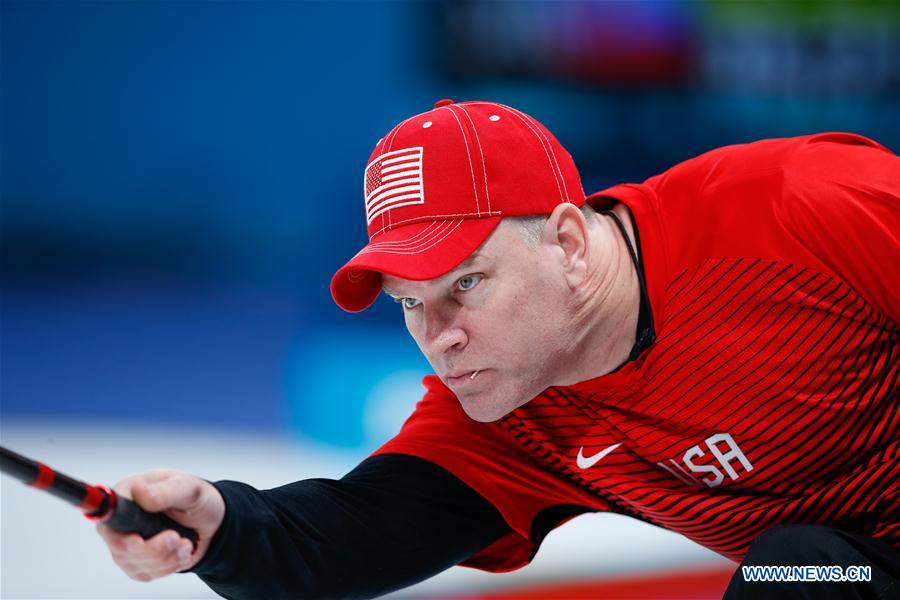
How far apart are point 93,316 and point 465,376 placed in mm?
3683

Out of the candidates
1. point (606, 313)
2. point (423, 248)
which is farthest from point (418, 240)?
point (606, 313)

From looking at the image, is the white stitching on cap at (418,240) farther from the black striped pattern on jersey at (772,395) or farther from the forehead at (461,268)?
the black striped pattern on jersey at (772,395)

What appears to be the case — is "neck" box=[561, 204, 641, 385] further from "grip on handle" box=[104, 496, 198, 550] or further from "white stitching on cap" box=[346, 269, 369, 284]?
"grip on handle" box=[104, 496, 198, 550]

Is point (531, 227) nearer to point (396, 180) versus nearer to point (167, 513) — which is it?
point (396, 180)

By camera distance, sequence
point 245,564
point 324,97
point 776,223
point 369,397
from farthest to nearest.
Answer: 1. point 324,97
2. point 369,397
3. point 776,223
4. point 245,564

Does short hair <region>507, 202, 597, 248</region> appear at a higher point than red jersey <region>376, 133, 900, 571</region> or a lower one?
higher

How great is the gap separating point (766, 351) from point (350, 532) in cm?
71

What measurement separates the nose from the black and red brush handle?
1.51 ft

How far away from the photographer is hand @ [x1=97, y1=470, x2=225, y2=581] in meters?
1.30

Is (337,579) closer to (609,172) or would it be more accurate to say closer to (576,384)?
(576,384)

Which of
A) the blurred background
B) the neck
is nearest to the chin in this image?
the neck

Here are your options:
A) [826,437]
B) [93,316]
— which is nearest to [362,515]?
[826,437]

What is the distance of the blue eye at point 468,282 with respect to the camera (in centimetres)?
159

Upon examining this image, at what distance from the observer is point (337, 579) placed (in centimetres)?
175
